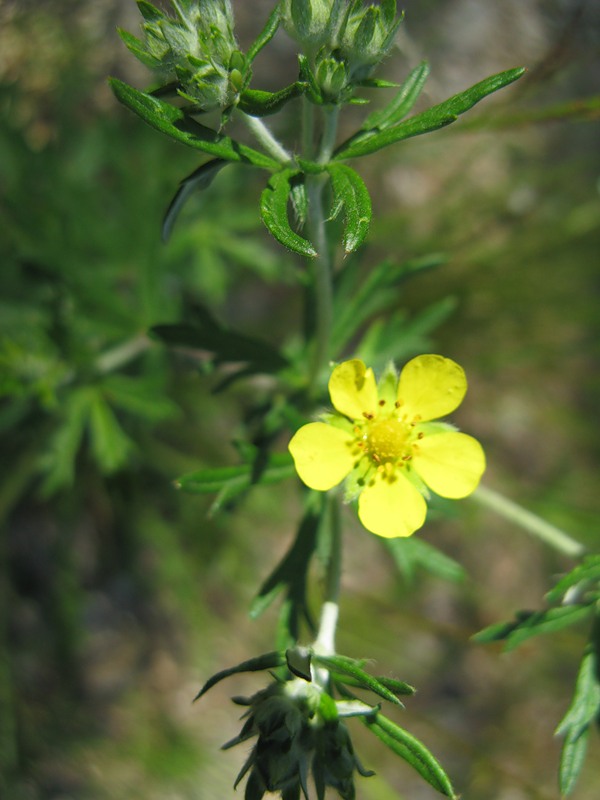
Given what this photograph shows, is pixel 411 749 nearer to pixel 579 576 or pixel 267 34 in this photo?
pixel 579 576

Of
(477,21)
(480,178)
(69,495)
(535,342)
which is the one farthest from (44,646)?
(477,21)

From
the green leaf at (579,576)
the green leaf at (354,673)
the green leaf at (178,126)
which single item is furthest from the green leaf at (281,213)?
the green leaf at (579,576)

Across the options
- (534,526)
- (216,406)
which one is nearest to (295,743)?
(534,526)

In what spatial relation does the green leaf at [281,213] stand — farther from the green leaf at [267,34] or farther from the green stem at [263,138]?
the green leaf at [267,34]

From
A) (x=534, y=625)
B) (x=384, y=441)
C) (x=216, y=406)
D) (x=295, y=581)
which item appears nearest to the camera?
(x=384, y=441)

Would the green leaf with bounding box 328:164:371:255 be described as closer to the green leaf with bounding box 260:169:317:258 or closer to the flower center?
the green leaf with bounding box 260:169:317:258

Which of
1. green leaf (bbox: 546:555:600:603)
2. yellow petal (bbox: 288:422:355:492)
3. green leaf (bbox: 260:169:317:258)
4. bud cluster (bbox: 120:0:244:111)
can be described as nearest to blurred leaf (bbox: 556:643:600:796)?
green leaf (bbox: 546:555:600:603)
